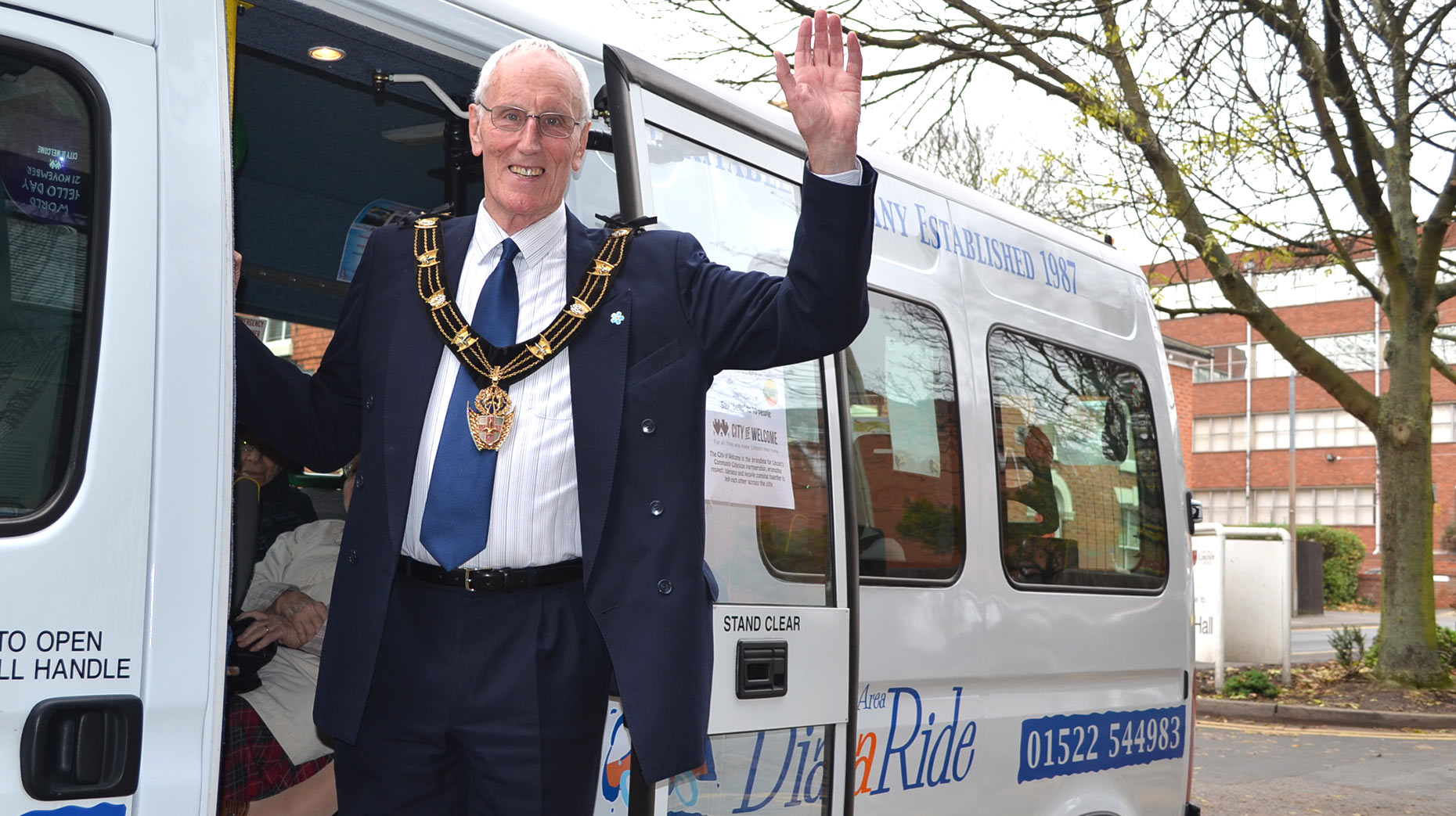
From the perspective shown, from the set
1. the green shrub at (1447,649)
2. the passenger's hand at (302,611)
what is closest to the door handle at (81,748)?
the passenger's hand at (302,611)

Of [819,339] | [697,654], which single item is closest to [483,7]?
[819,339]

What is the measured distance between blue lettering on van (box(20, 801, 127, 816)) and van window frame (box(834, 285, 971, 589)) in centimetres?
168

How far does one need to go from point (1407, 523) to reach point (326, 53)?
38.7ft

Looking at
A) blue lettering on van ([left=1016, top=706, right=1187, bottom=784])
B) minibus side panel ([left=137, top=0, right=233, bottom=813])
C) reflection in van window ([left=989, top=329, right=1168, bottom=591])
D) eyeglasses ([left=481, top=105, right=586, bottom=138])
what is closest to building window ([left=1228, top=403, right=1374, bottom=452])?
reflection in van window ([left=989, top=329, right=1168, bottom=591])

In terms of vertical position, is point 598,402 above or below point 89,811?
above

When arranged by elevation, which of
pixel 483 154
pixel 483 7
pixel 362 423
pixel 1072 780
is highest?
pixel 483 7

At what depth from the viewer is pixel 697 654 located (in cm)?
201

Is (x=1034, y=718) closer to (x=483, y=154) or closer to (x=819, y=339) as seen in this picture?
(x=819, y=339)

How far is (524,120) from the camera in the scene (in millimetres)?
2104

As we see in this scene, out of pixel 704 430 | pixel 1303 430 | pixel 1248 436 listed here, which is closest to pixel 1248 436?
pixel 1248 436

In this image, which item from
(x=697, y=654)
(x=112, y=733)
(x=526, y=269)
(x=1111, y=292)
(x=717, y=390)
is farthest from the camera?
(x=1111, y=292)

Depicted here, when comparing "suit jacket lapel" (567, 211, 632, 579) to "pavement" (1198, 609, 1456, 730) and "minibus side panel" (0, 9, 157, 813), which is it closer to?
"minibus side panel" (0, 9, 157, 813)

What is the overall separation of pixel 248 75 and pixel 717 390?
178cm

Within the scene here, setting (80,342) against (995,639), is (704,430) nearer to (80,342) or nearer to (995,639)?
(80,342)
